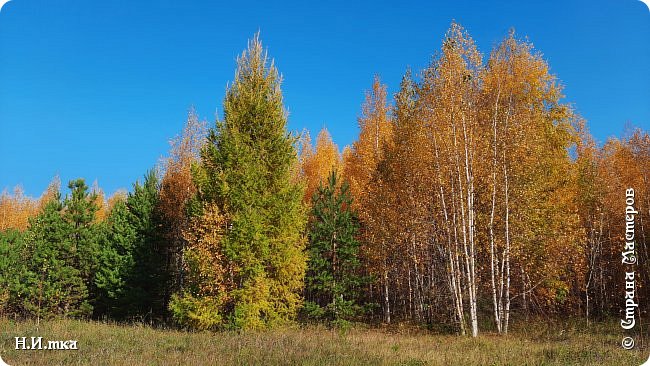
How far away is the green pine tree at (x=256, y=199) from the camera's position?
15539 mm

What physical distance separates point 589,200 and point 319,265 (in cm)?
1529

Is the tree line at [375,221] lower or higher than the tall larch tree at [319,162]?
lower

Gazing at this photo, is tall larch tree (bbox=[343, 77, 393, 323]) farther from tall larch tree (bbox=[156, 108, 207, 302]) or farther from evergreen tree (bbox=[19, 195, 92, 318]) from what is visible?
evergreen tree (bbox=[19, 195, 92, 318])

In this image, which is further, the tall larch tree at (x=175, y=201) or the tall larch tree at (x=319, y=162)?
the tall larch tree at (x=319, y=162)

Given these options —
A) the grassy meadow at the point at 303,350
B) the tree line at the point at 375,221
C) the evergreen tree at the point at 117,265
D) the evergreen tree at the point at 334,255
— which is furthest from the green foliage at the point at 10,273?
the evergreen tree at the point at 334,255

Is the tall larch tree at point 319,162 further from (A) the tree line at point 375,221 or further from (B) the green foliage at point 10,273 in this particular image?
(B) the green foliage at point 10,273

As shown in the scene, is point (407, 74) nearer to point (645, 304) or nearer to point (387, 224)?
point (387, 224)

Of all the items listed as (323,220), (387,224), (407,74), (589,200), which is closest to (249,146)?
(323,220)

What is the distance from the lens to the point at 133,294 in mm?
22359

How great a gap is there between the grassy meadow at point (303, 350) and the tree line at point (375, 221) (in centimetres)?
173

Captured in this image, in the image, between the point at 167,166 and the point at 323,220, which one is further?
the point at 167,166

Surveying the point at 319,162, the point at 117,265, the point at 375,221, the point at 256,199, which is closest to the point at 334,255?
the point at 375,221

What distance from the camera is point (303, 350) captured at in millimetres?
11672

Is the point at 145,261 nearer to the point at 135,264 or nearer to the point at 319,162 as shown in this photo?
the point at 135,264
